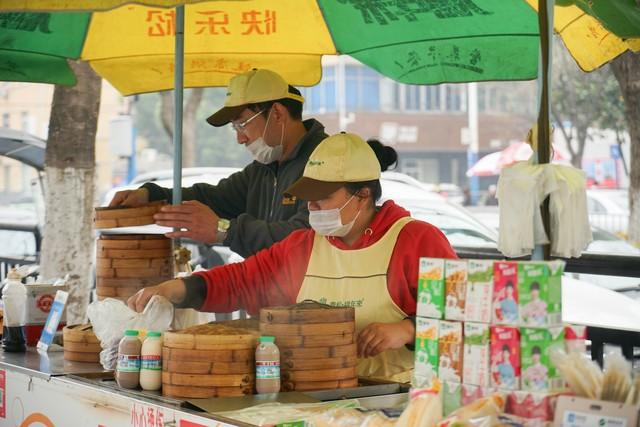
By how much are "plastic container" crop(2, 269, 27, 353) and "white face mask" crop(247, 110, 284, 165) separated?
4.05 feet

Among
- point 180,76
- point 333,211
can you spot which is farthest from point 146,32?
point 333,211

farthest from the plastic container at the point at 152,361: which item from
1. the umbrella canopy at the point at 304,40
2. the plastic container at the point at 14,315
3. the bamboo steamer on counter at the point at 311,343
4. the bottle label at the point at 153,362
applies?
the umbrella canopy at the point at 304,40

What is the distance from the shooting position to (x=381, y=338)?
3.56 m

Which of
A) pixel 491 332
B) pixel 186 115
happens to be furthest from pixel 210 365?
pixel 186 115

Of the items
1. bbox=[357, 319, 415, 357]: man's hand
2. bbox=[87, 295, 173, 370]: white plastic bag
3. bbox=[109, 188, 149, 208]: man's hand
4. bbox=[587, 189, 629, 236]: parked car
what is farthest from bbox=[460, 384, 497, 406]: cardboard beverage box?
bbox=[587, 189, 629, 236]: parked car

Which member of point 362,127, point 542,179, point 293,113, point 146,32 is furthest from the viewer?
Answer: point 362,127

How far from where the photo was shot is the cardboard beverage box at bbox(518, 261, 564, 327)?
7.98ft

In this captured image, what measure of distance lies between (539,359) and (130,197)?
2.86m

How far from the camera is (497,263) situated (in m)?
2.51

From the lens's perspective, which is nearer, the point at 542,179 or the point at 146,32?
the point at 542,179

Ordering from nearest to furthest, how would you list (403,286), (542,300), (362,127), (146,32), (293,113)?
(542,300) < (403,286) < (293,113) < (146,32) < (362,127)

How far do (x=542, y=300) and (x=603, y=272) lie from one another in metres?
3.13

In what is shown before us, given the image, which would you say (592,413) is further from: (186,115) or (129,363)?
(186,115)

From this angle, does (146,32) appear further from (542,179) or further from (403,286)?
(542,179)
